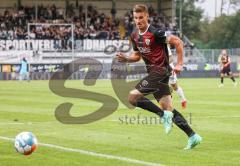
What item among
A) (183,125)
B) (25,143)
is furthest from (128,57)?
(25,143)

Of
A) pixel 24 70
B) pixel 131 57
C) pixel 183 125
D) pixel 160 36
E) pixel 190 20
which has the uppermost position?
pixel 160 36

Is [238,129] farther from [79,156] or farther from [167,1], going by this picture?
[167,1]

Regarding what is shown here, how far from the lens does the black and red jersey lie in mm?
11312

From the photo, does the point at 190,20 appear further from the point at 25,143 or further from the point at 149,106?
the point at 25,143

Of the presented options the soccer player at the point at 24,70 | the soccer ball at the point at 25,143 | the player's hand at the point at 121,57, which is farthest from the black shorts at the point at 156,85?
the soccer player at the point at 24,70

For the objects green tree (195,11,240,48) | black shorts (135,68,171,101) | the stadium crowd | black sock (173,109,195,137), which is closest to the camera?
black sock (173,109,195,137)

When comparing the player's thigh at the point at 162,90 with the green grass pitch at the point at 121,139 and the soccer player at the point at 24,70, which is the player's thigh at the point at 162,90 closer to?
the green grass pitch at the point at 121,139

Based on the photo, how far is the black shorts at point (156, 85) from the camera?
11.5m

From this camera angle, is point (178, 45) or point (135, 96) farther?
point (135, 96)

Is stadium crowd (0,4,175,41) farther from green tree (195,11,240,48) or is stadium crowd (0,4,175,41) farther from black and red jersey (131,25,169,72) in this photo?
black and red jersey (131,25,169,72)

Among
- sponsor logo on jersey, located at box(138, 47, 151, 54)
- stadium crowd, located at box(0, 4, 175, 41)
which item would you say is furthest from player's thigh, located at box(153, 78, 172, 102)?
stadium crowd, located at box(0, 4, 175, 41)

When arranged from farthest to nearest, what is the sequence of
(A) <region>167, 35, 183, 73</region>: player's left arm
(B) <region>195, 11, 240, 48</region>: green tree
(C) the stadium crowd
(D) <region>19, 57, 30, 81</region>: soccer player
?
(B) <region>195, 11, 240, 48</region>: green tree → (C) the stadium crowd → (D) <region>19, 57, 30, 81</region>: soccer player → (A) <region>167, 35, 183, 73</region>: player's left arm

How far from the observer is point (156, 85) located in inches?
453

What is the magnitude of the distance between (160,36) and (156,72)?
674 millimetres
